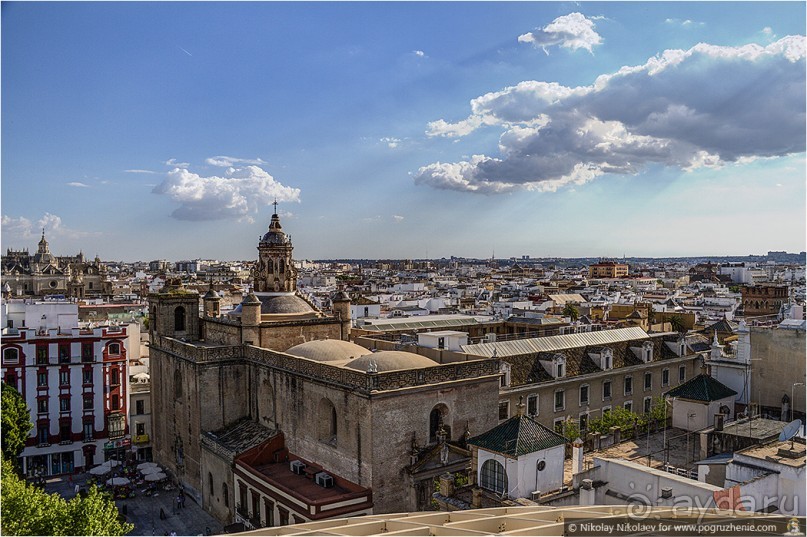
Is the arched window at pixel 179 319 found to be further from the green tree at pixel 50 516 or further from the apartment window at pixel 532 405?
the apartment window at pixel 532 405

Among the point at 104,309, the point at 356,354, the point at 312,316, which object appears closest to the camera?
the point at 356,354

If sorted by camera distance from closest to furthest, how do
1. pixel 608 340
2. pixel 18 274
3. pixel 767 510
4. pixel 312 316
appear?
pixel 767 510, pixel 312 316, pixel 608 340, pixel 18 274

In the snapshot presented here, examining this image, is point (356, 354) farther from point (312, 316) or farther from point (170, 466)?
point (170, 466)

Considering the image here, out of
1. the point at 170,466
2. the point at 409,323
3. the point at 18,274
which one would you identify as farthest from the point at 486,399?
the point at 18,274

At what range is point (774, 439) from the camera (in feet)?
78.7

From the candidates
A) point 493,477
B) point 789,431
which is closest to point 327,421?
point 493,477

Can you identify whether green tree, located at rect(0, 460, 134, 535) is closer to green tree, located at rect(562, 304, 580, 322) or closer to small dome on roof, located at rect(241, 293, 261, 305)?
small dome on roof, located at rect(241, 293, 261, 305)

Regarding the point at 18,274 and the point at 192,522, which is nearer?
the point at 192,522

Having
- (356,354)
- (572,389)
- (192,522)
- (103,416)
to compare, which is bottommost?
(192,522)

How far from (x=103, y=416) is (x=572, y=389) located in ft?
101

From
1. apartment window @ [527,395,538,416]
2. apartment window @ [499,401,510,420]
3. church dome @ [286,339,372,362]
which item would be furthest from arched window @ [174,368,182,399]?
apartment window @ [527,395,538,416]

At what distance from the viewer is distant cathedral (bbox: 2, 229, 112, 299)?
Result: 128 m

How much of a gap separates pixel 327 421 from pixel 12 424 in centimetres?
1921

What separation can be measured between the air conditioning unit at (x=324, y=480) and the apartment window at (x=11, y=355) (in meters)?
26.2
